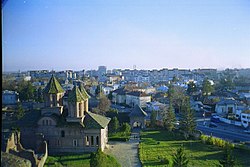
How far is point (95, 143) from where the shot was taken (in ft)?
17.2

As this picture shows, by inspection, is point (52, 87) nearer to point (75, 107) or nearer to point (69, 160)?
point (75, 107)

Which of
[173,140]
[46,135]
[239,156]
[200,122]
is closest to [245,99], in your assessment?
[200,122]

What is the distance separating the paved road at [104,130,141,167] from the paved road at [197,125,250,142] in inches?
76.5

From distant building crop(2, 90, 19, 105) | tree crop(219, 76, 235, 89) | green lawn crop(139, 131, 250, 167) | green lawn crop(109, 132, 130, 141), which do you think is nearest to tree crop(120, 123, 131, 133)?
green lawn crop(109, 132, 130, 141)

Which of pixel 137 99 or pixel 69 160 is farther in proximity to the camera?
pixel 137 99

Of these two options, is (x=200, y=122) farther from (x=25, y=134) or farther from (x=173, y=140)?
(x=25, y=134)

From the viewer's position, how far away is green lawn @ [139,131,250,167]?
4.31m

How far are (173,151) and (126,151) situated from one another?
85 centimetres

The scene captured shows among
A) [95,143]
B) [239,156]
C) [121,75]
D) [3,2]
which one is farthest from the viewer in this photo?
[121,75]

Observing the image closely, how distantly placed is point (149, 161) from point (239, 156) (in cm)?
143

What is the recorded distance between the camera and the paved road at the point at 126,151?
4324mm

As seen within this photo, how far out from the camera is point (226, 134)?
6457 mm

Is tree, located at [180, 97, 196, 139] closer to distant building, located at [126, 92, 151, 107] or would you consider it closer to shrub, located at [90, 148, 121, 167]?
shrub, located at [90, 148, 121, 167]

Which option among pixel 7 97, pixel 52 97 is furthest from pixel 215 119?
pixel 7 97
